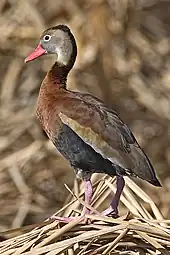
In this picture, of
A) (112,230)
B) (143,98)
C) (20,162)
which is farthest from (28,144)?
(112,230)

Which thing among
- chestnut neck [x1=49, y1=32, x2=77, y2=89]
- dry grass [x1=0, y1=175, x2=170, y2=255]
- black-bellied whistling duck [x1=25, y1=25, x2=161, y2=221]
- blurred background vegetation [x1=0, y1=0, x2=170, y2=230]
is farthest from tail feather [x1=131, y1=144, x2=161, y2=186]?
blurred background vegetation [x1=0, y1=0, x2=170, y2=230]

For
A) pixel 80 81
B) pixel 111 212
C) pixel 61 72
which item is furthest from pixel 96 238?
pixel 80 81

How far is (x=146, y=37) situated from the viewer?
109 inches

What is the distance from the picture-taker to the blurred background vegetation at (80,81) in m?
2.58

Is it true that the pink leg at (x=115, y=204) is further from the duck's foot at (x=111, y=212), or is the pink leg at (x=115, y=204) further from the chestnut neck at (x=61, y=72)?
the chestnut neck at (x=61, y=72)

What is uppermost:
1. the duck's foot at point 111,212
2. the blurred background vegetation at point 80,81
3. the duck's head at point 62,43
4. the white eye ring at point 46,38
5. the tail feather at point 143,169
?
the blurred background vegetation at point 80,81

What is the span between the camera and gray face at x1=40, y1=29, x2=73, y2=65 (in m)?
1.47

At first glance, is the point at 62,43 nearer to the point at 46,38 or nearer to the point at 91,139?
the point at 46,38

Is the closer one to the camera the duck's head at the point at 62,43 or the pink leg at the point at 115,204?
the pink leg at the point at 115,204

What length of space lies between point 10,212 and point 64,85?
1.44m

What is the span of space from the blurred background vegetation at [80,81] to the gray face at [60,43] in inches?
41.2

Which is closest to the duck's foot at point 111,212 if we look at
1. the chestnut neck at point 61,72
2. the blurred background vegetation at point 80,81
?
the chestnut neck at point 61,72

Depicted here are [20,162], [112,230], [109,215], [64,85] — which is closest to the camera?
[112,230]

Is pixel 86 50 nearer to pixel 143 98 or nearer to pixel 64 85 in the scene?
pixel 143 98
